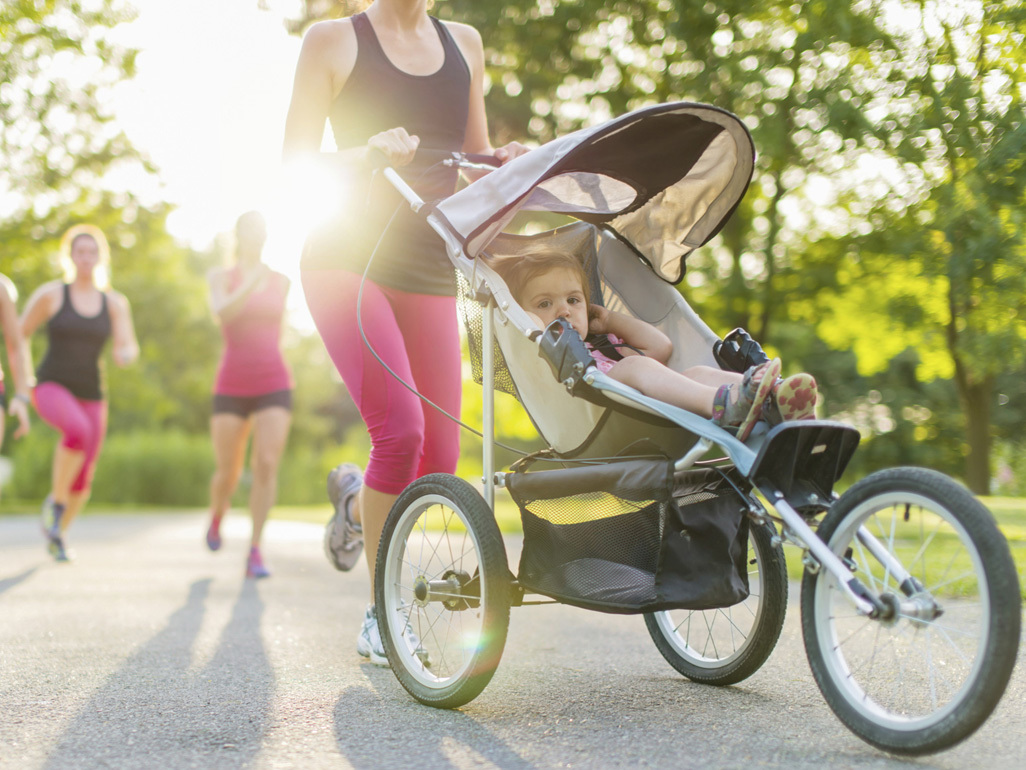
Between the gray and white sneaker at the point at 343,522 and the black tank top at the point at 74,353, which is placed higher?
the black tank top at the point at 74,353

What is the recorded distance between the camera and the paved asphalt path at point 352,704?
2420 millimetres

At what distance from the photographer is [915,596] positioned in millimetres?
2256

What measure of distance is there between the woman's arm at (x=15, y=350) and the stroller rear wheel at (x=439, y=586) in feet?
11.9

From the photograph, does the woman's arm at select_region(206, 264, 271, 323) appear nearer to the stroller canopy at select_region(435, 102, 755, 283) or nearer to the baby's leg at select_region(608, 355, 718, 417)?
the stroller canopy at select_region(435, 102, 755, 283)

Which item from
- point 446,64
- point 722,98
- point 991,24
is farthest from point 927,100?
point 446,64

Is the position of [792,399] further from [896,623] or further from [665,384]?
[896,623]

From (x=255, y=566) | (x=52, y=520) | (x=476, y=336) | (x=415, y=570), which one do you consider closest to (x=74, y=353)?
(x=52, y=520)

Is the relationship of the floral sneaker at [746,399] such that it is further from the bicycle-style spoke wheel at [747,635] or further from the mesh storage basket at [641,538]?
the bicycle-style spoke wheel at [747,635]

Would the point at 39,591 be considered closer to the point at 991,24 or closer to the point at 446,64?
the point at 446,64

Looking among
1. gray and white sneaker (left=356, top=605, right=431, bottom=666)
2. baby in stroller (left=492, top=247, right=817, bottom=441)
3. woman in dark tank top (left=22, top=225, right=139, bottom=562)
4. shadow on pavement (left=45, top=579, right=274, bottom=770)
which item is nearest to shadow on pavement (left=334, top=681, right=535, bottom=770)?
shadow on pavement (left=45, top=579, right=274, bottom=770)

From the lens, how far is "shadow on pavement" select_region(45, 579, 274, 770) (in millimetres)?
2426

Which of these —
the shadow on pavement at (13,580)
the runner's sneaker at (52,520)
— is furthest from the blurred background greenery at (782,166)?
the runner's sneaker at (52,520)

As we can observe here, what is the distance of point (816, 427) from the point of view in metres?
2.43

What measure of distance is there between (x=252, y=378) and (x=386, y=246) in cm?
304
